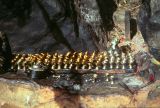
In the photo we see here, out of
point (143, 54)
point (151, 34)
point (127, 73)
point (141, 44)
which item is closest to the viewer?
point (127, 73)

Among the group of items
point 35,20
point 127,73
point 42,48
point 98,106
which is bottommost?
point 98,106

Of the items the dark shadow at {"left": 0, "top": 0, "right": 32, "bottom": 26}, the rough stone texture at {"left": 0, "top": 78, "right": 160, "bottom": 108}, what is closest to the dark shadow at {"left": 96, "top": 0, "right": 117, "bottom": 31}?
the dark shadow at {"left": 0, "top": 0, "right": 32, "bottom": 26}

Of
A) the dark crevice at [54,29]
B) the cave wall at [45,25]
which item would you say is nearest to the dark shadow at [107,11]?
the cave wall at [45,25]

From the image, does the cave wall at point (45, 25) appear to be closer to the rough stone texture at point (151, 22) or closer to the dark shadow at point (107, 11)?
the dark shadow at point (107, 11)

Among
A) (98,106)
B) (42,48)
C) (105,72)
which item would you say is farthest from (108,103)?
(42,48)

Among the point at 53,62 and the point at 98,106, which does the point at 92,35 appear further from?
the point at 98,106

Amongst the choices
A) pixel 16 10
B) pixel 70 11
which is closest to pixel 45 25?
pixel 70 11
